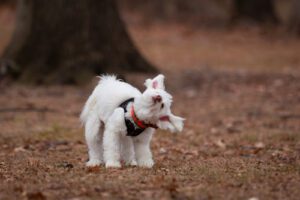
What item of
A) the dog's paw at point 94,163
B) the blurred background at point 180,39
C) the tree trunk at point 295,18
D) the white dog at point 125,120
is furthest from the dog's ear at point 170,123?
the tree trunk at point 295,18

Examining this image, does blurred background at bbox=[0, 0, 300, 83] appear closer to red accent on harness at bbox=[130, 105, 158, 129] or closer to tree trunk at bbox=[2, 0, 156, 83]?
tree trunk at bbox=[2, 0, 156, 83]

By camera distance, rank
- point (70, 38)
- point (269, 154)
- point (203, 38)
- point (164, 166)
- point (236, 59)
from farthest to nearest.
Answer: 1. point (203, 38)
2. point (236, 59)
3. point (70, 38)
4. point (269, 154)
5. point (164, 166)

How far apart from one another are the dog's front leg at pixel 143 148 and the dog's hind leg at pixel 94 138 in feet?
1.37

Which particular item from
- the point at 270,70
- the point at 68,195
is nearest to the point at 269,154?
the point at 68,195

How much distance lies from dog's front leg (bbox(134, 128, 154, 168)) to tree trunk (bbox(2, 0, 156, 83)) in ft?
23.5

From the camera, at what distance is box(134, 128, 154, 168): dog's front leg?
259 inches

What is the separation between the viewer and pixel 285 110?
12.3m

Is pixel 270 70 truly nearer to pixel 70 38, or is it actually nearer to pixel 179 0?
pixel 70 38

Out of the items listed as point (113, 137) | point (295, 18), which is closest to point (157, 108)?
point (113, 137)

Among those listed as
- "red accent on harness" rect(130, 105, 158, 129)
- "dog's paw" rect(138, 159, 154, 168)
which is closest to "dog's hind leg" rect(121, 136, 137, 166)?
"dog's paw" rect(138, 159, 154, 168)

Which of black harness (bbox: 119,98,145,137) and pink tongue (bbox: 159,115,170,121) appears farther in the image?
black harness (bbox: 119,98,145,137)

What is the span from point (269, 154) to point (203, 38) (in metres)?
16.9

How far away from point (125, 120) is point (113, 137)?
8.7 inches

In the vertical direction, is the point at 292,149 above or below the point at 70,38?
below
